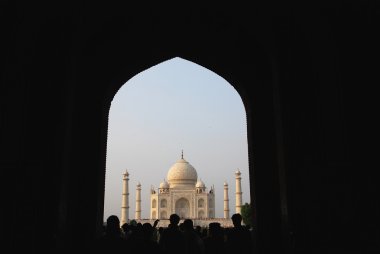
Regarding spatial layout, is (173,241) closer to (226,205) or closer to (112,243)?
(112,243)

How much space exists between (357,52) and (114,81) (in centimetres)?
477

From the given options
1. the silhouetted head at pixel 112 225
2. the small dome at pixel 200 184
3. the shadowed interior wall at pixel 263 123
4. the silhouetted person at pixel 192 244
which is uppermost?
the small dome at pixel 200 184

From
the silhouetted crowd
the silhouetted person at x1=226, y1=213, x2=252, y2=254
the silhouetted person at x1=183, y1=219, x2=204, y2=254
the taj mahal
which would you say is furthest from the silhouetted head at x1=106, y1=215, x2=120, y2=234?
the taj mahal

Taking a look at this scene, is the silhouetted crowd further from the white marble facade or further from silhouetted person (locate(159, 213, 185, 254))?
the white marble facade

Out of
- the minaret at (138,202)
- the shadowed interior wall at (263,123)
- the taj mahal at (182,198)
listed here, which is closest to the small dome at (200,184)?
the taj mahal at (182,198)

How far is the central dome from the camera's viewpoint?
43.8m

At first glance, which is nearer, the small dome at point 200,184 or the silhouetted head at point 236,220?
the silhouetted head at point 236,220

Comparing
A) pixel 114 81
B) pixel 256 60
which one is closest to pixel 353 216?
pixel 256 60

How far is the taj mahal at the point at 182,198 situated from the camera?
42156mm

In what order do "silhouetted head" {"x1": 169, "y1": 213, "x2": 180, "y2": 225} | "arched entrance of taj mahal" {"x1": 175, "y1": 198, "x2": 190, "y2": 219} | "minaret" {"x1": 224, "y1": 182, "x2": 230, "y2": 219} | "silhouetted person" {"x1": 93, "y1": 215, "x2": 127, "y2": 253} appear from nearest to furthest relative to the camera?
1. "silhouetted person" {"x1": 93, "y1": 215, "x2": 127, "y2": 253}
2. "silhouetted head" {"x1": 169, "y1": 213, "x2": 180, "y2": 225}
3. "arched entrance of taj mahal" {"x1": 175, "y1": 198, "x2": 190, "y2": 219}
4. "minaret" {"x1": 224, "y1": 182, "x2": 230, "y2": 219}

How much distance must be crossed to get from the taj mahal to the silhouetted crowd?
3713cm

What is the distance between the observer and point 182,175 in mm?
43844

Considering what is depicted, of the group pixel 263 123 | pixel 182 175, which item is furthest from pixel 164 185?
pixel 263 123

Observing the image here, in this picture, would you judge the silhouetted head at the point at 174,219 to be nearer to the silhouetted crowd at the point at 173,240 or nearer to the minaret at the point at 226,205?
the silhouetted crowd at the point at 173,240
